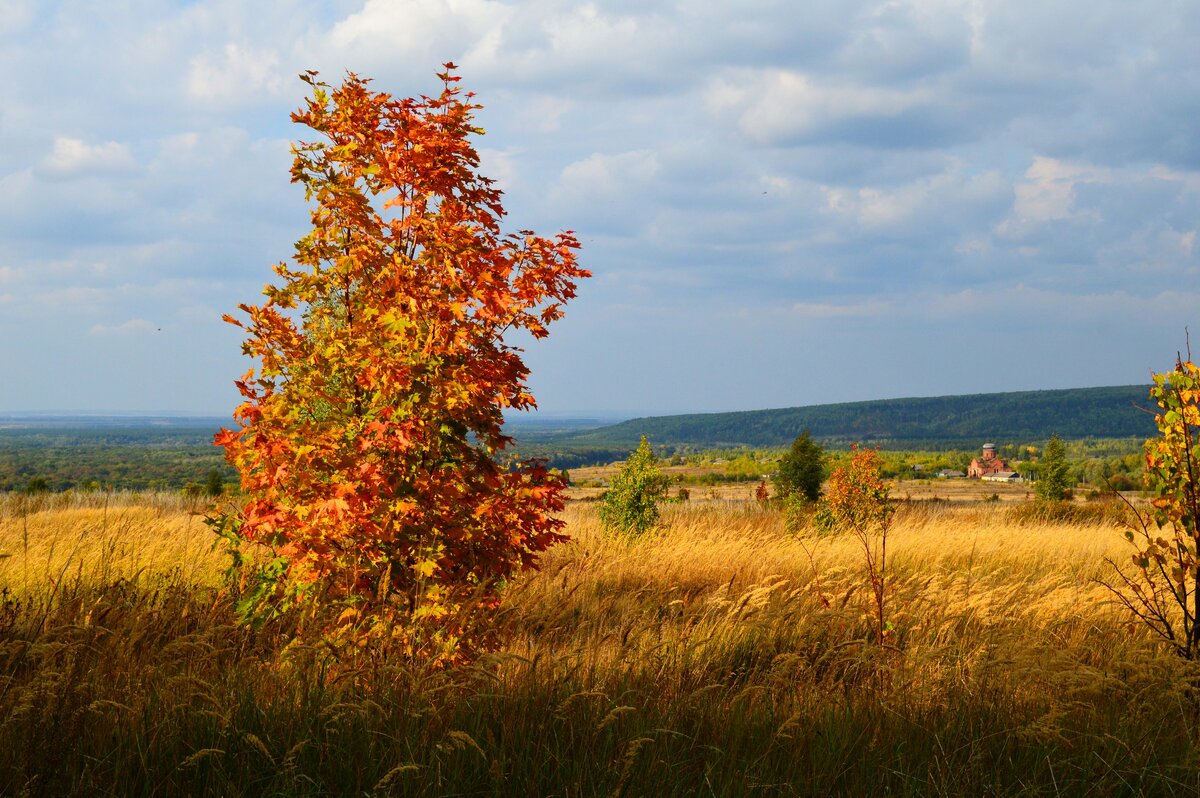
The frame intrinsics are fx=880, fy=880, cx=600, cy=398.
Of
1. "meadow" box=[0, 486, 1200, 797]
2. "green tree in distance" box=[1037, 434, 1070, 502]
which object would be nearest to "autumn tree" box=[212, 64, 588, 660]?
"meadow" box=[0, 486, 1200, 797]

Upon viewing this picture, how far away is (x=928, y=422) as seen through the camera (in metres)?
156

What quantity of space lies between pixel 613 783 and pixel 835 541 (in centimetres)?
1290

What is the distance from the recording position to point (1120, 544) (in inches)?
595

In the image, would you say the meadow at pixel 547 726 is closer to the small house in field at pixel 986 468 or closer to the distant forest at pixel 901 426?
the small house in field at pixel 986 468

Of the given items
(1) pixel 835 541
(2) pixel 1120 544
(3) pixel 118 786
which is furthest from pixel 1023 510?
(3) pixel 118 786

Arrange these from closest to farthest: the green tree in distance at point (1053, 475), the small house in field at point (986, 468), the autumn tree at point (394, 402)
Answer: the autumn tree at point (394, 402), the green tree in distance at point (1053, 475), the small house in field at point (986, 468)

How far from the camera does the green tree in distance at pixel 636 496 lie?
54.0 ft

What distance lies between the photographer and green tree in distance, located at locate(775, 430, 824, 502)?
23.9m

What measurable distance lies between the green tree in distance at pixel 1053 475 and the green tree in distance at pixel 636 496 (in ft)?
59.8

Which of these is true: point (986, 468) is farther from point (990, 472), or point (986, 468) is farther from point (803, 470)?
point (803, 470)

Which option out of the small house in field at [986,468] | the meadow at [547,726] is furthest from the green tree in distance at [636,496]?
the small house in field at [986,468]

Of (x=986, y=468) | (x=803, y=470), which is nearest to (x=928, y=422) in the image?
(x=986, y=468)

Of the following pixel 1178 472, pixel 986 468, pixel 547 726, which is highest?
pixel 1178 472

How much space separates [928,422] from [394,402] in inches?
6382
